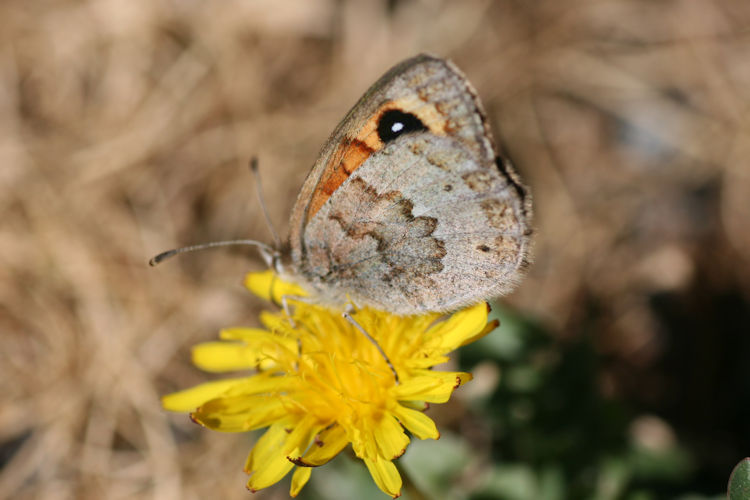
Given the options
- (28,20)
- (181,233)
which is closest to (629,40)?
(181,233)

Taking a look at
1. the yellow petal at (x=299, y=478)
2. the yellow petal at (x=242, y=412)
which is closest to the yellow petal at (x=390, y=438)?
the yellow petal at (x=299, y=478)

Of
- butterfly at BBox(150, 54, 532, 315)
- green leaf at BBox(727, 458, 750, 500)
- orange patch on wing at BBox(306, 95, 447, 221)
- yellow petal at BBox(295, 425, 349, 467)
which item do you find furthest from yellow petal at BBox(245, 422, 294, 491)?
green leaf at BBox(727, 458, 750, 500)

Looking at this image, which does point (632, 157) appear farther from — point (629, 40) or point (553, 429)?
point (553, 429)

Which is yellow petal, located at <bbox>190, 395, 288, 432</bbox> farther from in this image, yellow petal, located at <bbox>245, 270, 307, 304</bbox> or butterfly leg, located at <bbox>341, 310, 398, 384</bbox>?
yellow petal, located at <bbox>245, 270, 307, 304</bbox>

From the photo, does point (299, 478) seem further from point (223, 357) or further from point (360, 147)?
point (360, 147)

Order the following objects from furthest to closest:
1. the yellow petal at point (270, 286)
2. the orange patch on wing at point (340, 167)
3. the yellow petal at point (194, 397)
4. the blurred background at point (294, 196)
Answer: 1. the blurred background at point (294, 196)
2. the yellow petal at point (270, 286)
3. the yellow petal at point (194, 397)
4. the orange patch on wing at point (340, 167)

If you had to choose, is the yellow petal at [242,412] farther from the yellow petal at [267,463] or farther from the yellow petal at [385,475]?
the yellow petal at [385,475]

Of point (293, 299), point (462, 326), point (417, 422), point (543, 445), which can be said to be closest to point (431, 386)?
point (417, 422)
